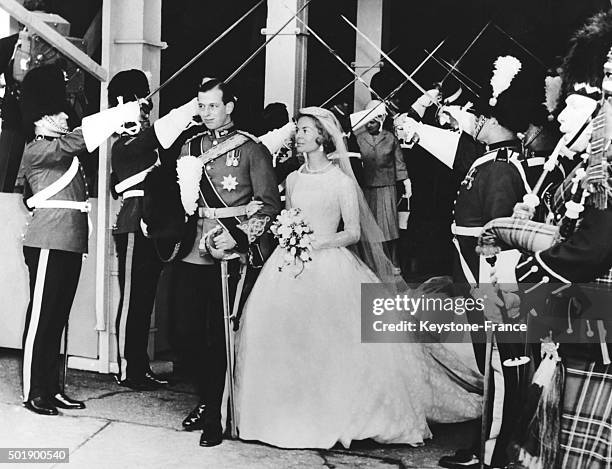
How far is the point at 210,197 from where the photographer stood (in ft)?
14.4

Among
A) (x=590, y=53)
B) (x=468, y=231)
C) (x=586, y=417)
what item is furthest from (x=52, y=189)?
(x=586, y=417)

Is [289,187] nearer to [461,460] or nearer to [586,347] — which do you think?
[461,460]

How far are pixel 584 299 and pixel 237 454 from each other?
5.90 feet

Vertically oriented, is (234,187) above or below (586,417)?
above

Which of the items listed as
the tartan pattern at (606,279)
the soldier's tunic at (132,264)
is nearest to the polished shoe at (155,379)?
the soldier's tunic at (132,264)

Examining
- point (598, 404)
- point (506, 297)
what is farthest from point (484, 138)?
point (598, 404)

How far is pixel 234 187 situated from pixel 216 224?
191mm

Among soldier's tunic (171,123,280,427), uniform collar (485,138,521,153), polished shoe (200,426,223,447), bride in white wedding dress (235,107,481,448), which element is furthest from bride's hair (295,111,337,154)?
polished shoe (200,426,223,447)

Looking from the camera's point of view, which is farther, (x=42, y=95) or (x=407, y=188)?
(x=407, y=188)

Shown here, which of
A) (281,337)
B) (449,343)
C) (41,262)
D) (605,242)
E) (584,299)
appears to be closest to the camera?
(605,242)

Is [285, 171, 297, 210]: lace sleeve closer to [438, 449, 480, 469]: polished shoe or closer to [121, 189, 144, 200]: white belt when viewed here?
[121, 189, 144, 200]: white belt

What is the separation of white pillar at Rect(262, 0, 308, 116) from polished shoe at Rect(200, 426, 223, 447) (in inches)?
83.1

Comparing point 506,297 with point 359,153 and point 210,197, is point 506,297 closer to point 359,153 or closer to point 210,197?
point 210,197

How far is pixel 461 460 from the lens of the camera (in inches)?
158
